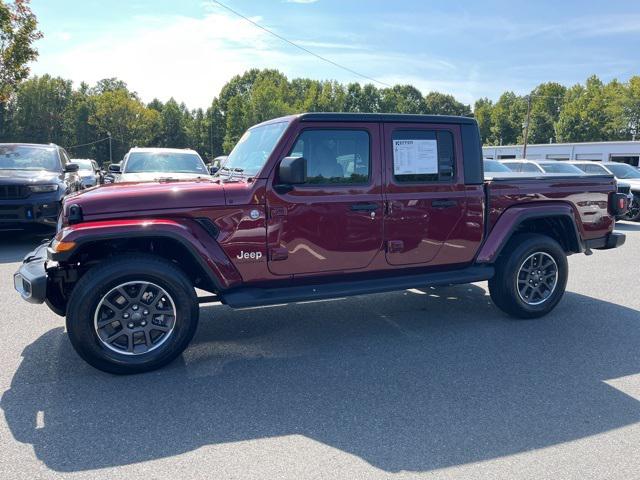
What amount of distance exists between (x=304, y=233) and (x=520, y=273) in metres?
2.44

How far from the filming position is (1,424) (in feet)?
10.0

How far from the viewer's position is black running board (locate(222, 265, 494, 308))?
4.00 meters

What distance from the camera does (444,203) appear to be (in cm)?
467

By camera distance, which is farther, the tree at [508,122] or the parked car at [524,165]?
the tree at [508,122]

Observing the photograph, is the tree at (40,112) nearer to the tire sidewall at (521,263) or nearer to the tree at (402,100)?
the tree at (402,100)

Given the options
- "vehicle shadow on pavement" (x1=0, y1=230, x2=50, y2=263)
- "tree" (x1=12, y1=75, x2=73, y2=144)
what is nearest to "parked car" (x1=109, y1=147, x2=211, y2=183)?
"vehicle shadow on pavement" (x1=0, y1=230, x2=50, y2=263)

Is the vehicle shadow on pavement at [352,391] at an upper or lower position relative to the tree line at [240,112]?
lower

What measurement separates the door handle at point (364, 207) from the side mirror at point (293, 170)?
1.94 feet

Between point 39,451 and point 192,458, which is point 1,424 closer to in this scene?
point 39,451

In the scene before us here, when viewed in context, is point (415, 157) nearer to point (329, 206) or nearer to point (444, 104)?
point (329, 206)

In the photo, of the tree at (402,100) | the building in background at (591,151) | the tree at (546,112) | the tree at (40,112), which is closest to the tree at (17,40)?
the building in background at (591,151)

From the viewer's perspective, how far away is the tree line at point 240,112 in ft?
210

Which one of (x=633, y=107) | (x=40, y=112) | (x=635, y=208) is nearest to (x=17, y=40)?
(x=635, y=208)

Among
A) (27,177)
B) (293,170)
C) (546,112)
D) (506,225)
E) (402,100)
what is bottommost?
(506,225)
